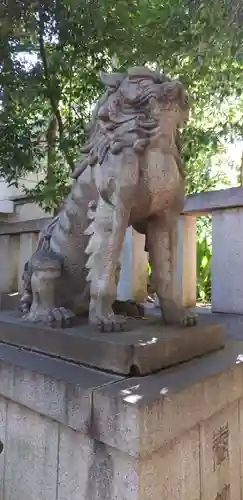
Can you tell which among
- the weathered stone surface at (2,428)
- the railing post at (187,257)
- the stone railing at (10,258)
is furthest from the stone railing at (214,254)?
the weathered stone surface at (2,428)

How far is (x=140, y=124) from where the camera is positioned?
1.55m

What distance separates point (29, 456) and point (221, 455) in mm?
719

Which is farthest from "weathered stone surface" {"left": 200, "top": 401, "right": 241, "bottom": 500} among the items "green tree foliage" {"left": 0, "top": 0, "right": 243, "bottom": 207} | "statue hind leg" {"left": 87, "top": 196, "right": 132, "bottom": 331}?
"green tree foliage" {"left": 0, "top": 0, "right": 243, "bottom": 207}

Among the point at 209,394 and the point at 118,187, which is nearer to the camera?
the point at 209,394

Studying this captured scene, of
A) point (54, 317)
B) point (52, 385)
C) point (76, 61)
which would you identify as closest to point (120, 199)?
point (54, 317)

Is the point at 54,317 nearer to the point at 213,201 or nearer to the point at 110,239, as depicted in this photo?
the point at 110,239

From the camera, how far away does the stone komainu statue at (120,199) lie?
1.56m

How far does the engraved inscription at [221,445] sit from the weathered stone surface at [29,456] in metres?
0.58

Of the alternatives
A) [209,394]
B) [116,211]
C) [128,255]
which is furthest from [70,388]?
[128,255]

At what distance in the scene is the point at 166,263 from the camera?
5.68ft

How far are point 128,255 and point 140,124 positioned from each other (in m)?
1.28

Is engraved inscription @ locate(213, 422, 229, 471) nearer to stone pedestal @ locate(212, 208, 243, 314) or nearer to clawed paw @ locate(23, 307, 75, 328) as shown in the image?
clawed paw @ locate(23, 307, 75, 328)

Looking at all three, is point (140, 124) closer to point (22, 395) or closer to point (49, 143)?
point (22, 395)

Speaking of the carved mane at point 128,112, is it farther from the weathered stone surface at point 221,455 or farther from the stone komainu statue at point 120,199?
the weathered stone surface at point 221,455
